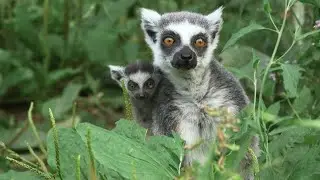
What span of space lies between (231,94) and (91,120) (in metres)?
2.69

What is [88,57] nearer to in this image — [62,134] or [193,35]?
[193,35]

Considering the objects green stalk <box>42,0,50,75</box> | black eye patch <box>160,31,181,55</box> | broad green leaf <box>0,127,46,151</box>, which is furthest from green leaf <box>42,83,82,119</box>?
black eye patch <box>160,31,181,55</box>

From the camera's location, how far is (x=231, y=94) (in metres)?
4.47

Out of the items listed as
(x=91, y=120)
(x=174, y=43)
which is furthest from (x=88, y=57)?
(x=174, y=43)

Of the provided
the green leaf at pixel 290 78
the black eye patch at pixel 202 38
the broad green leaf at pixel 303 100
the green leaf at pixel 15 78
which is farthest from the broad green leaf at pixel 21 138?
the green leaf at pixel 290 78

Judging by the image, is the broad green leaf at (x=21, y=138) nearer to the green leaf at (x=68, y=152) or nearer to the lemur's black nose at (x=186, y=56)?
the lemur's black nose at (x=186, y=56)

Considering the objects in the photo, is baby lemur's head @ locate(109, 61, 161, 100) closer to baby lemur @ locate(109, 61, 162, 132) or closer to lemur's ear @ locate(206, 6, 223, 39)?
baby lemur @ locate(109, 61, 162, 132)

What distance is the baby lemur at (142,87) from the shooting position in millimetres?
4992

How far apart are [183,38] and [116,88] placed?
3.34 metres

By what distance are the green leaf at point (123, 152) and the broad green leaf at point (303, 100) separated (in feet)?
4.70

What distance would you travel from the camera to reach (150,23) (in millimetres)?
5059

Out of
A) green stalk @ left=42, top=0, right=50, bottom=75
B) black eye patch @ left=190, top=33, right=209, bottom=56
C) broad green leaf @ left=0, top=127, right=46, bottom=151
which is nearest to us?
black eye patch @ left=190, top=33, right=209, bottom=56

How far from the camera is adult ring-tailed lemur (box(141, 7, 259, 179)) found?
4.44m

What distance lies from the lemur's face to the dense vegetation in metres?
0.16
